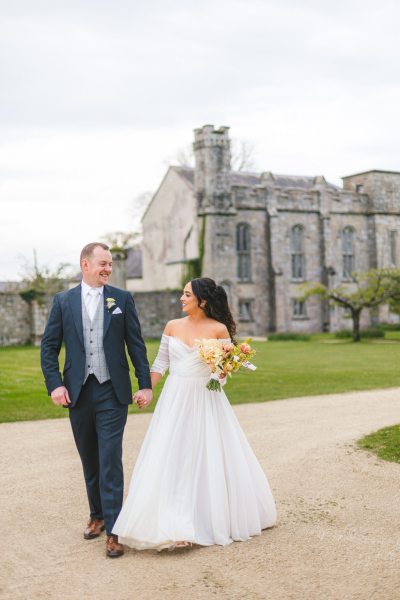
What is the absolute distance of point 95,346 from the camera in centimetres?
605

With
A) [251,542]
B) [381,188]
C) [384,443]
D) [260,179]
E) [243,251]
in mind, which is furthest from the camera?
[381,188]

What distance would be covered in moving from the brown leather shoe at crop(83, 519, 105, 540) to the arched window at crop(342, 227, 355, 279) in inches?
1662

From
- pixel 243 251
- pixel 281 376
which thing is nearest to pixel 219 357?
pixel 281 376

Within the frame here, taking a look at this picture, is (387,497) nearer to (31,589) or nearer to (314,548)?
(314,548)

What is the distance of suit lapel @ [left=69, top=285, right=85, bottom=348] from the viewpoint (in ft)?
19.9

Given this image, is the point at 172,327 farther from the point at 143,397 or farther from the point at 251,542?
the point at 251,542

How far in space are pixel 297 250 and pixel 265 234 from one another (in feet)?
7.87

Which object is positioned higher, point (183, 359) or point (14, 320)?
point (14, 320)

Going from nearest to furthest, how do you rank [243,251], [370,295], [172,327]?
[172,327] → [370,295] → [243,251]

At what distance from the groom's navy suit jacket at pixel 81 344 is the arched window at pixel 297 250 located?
39909 millimetres

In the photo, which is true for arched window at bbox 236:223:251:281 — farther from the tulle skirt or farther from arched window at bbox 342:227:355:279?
the tulle skirt

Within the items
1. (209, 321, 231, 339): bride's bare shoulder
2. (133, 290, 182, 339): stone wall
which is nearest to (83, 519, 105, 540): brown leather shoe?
(209, 321, 231, 339): bride's bare shoulder

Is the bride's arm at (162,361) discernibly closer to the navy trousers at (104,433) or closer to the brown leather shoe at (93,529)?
the navy trousers at (104,433)

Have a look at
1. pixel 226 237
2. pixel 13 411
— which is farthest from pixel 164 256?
pixel 13 411
